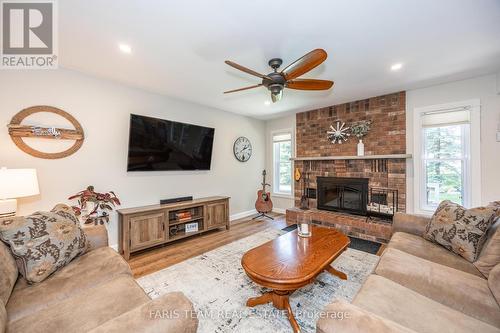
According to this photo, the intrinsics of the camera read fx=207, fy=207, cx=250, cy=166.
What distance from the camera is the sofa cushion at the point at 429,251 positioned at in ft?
5.43

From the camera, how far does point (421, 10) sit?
1.65m

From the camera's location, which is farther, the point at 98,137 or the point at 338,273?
the point at 98,137

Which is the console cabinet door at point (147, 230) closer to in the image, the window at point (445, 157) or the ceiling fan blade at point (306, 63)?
the ceiling fan blade at point (306, 63)

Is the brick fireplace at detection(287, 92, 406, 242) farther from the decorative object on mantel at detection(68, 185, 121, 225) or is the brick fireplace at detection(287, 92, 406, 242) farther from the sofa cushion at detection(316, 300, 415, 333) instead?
the decorative object on mantel at detection(68, 185, 121, 225)

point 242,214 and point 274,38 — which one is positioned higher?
point 274,38

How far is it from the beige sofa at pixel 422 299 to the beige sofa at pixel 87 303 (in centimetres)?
70

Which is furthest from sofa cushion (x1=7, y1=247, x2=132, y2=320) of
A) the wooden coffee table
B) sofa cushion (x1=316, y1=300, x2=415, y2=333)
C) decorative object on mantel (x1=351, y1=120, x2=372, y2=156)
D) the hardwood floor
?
decorative object on mantel (x1=351, y1=120, x2=372, y2=156)

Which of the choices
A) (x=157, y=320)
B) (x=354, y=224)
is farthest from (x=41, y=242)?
(x=354, y=224)

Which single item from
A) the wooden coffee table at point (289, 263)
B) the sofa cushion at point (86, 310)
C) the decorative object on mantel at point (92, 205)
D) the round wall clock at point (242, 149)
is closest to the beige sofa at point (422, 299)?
the wooden coffee table at point (289, 263)

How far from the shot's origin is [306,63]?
5.83 feet

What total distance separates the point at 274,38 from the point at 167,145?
234 cm

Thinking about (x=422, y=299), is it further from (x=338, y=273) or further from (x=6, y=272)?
(x=6, y=272)

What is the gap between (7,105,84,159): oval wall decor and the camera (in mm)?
2295

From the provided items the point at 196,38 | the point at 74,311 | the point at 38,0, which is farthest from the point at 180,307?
the point at 38,0
